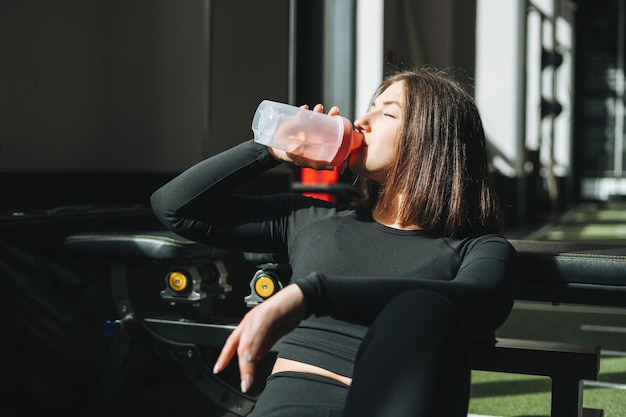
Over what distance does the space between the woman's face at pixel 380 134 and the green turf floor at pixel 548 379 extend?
1.14m

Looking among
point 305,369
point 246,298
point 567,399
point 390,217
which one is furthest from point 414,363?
point 246,298

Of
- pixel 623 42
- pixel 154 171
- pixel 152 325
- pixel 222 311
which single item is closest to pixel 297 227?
pixel 152 325

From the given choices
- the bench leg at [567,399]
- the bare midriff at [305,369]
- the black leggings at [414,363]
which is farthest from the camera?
the bench leg at [567,399]

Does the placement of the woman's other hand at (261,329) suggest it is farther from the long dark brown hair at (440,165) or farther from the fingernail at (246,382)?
the long dark brown hair at (440,165)

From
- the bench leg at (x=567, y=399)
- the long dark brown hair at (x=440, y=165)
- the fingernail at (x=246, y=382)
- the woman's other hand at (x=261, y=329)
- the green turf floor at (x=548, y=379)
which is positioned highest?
the long dark brown hair at (x=440, y=165)

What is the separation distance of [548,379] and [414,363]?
75.5 inches

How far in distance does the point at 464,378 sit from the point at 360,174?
1.53ft

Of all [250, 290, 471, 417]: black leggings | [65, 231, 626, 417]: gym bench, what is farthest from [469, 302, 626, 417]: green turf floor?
[250, 290, 471, 417]: black leggings

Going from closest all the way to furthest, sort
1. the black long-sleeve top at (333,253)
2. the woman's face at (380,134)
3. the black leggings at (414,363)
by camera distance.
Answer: the black leggings at (414,363) → the black long-sleeve top at (333,253) → the woman's face at (380,134)

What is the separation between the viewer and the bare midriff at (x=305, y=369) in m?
1.28

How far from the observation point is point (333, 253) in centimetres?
137

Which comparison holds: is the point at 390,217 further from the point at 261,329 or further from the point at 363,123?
the point at 261,329

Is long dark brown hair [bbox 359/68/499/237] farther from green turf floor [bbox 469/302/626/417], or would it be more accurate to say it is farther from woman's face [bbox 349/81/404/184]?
green turf floor [bbox 469/302/626/417]

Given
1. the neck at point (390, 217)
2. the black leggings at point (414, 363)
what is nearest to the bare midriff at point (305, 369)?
the black leggings at point (414, 363)
